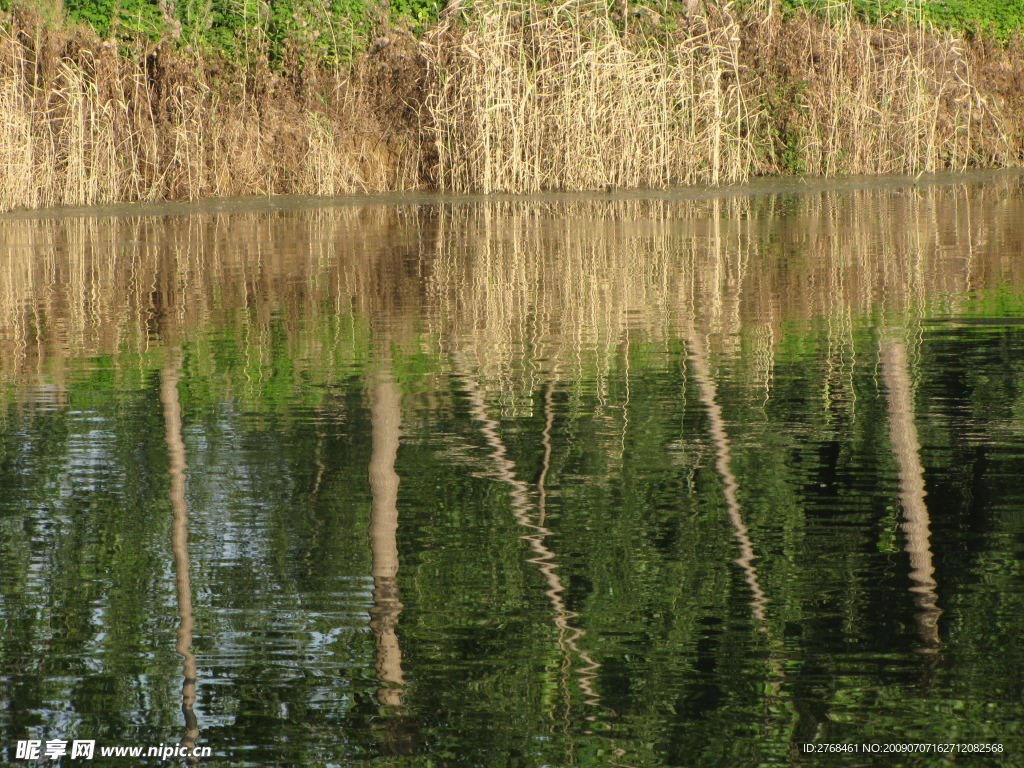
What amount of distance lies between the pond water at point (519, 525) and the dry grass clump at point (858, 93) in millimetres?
11810

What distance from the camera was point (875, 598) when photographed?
450 cm

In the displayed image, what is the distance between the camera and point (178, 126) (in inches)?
805

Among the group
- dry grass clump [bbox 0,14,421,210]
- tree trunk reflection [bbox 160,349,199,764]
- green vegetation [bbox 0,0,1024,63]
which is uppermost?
green vegetation [bbox 0,0,1024,63]

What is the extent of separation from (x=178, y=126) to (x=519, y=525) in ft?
53.0

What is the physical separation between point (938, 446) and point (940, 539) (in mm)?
1327

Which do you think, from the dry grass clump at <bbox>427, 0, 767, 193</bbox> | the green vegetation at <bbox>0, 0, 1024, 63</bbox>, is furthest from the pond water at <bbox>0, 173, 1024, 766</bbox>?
the green vegetation at <bbox>0, 0, 1024, 63</bbox>

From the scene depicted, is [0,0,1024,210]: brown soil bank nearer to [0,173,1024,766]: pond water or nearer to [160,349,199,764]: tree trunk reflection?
[0,173,1024,766]: pond water

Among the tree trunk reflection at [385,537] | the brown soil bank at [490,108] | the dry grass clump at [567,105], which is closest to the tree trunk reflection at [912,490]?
the tree trunk reflection at [385,537]

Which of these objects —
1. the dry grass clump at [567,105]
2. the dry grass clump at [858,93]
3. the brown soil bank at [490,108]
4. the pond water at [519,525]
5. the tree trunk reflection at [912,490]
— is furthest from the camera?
the dry grass clump at [858,93]

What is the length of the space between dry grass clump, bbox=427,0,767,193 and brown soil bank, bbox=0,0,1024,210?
1.1 inches

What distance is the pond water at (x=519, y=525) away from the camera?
3.82m

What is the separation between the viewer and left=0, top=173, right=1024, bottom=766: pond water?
3824 millimetres

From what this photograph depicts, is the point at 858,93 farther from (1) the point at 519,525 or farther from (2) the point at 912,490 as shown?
(1) the point at 519,525

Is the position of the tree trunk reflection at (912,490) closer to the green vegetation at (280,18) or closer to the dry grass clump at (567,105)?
the dry grass clump at (567,105)
